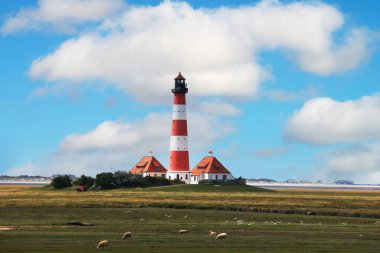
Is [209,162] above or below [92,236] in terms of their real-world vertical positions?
above

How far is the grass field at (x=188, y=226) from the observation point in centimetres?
3988

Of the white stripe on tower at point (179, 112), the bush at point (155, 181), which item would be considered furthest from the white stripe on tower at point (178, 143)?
the bush at point (155, 181)

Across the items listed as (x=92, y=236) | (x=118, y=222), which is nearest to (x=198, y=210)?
(x=118, y=222)

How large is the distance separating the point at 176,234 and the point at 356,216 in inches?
972

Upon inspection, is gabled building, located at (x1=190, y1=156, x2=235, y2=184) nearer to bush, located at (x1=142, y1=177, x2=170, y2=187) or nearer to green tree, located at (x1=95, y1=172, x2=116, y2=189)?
bush, located at (x1=142, y1=177, x2=170, y2=187)

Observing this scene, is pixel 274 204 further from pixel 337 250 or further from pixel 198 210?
pixel 337 250

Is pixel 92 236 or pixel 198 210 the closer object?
pixel 92 236

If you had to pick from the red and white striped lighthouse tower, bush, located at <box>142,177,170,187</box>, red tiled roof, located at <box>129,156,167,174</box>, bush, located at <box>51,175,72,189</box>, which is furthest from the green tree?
red tiled roof, located at <box>129,156,167,174</box>

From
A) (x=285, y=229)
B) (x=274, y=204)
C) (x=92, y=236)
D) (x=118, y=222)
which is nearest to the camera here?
(x=92, y=236)

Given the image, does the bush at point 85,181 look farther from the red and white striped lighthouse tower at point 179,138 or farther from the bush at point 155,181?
the red and white striped lighthouse tower at point 179,138

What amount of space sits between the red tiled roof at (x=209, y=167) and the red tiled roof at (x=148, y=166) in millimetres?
8079

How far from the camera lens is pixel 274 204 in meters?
78.1

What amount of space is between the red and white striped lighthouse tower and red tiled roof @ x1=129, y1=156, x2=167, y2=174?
47.6ft

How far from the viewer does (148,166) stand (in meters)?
143
